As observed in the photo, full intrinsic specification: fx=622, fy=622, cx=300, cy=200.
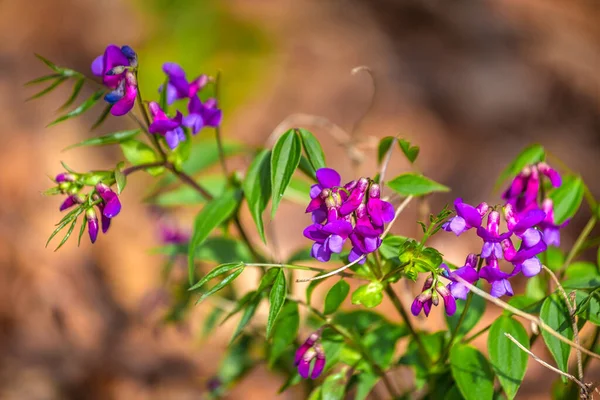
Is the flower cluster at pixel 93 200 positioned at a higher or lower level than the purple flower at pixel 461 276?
higher

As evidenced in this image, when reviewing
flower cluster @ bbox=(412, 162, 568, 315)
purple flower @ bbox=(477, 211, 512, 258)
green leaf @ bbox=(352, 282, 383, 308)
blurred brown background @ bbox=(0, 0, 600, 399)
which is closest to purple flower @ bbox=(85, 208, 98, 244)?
green leaf @ bbox=(352, 282, 383, 308)

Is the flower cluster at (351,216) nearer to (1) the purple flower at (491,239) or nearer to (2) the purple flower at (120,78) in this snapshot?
(1) the purple flower at (491,239)

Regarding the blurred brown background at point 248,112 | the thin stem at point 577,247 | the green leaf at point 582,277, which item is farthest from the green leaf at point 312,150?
the blurred brown background at point 248,112

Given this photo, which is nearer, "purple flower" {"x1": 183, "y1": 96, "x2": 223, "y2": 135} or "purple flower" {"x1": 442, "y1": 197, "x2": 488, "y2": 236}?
"purple flower" {"x1": 442, "y1": 197, "x2": 488, "y2": 236}

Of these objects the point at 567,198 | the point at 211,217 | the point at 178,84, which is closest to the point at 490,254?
the point at 567,198

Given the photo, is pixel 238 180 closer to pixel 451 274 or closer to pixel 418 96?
pixel 451 274

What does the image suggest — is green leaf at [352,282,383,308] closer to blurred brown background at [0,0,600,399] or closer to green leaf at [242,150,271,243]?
green leaf at [242,150,271,243]
